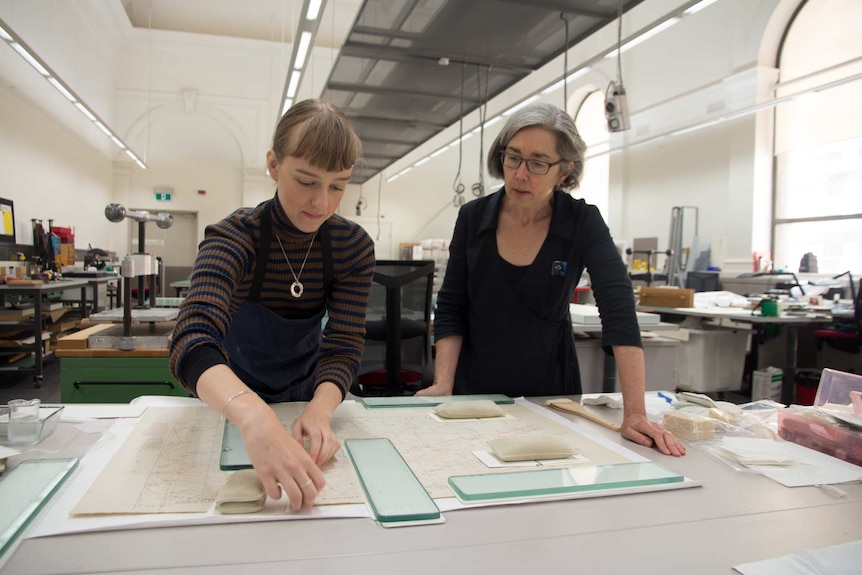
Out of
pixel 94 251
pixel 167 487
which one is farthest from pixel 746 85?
pixel 94 251

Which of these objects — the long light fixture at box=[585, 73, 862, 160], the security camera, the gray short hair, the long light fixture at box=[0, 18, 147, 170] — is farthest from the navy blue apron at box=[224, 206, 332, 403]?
the long light fixture at box=[585, 73, 862, 160]

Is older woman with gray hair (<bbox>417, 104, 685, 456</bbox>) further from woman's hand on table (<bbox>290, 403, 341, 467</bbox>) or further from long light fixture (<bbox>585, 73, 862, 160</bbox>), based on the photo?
long light fixture (<bbox>585, 73, 862, 160</bbox>)

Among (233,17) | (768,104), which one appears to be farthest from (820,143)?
(233,17)

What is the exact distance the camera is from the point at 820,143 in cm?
635

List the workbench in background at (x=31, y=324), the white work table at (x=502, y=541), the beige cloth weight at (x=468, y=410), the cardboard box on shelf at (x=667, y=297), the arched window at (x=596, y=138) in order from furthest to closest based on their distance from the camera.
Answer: the arched window at (x=596, y=138) → the cardboard box on shelf at (x=667, y=297) → the workbench in background at (x=31, y=324) → the beige cloth weight at (x=468, y=410) → the white work table at (x=502, y=541)

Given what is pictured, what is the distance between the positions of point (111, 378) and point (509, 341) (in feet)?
5.23

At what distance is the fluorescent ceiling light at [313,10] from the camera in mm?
3123

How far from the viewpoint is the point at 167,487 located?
30.3 inches

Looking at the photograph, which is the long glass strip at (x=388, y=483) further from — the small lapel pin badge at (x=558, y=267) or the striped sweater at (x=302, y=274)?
the small lapel pin badge at (x=558, y=267)

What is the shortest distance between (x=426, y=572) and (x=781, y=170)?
780 cm

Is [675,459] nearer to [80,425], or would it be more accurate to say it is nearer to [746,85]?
[80,425]

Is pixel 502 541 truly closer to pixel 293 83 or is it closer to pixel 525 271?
pixel 525 271

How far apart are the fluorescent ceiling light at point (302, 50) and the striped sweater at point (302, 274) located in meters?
2.89

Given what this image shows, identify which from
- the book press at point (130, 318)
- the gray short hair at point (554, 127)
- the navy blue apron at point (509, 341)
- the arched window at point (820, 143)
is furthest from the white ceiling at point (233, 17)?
the navy blue apron at point (509, 341)
